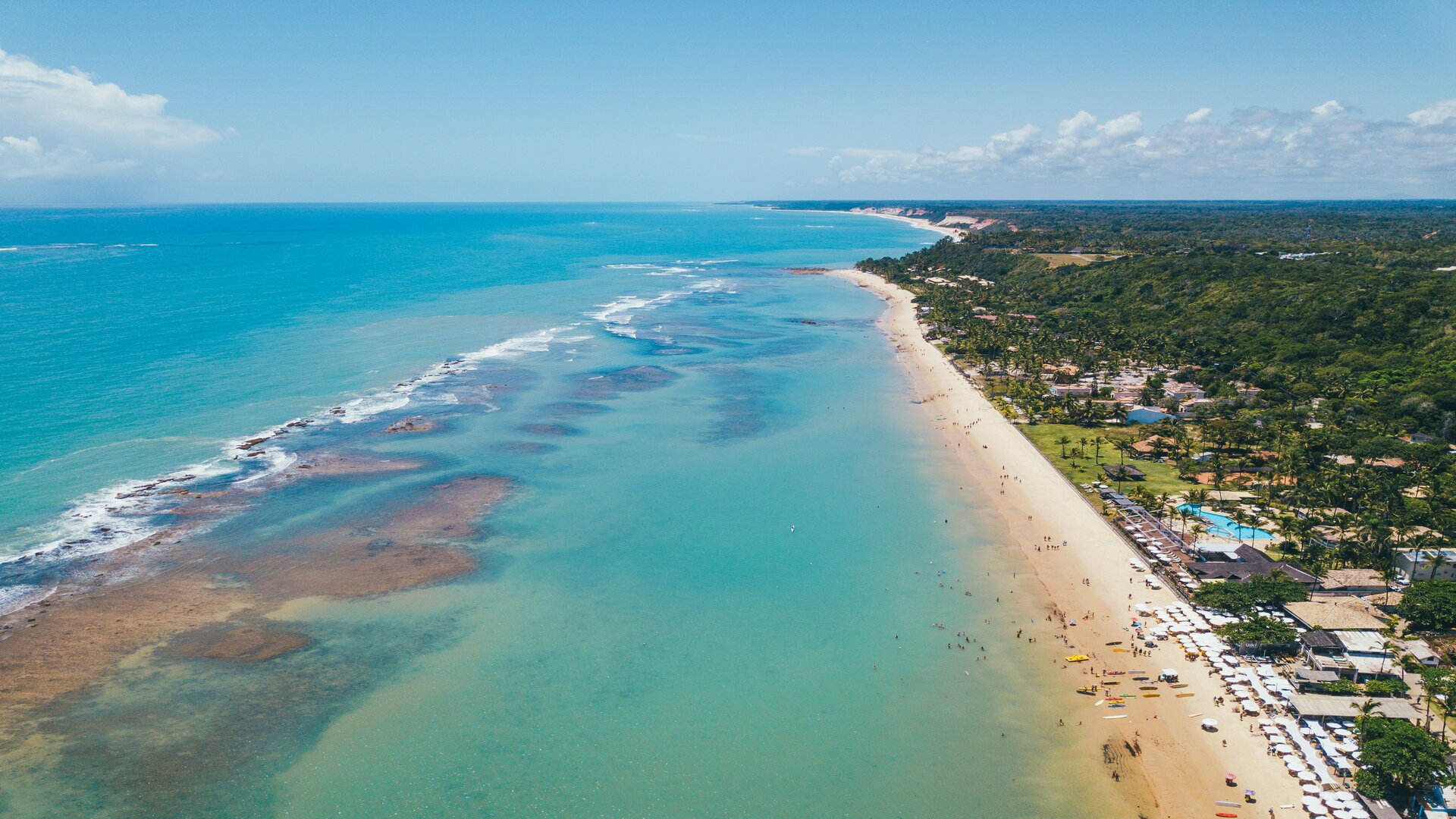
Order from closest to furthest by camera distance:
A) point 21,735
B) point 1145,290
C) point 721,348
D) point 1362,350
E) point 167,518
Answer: point 21,735 → point 167,518 → point 1362,350 → point 721,348 → point 1145,290

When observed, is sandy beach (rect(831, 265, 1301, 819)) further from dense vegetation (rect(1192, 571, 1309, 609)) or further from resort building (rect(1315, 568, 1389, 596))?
resort building (rect(1315, 568, 1389, 596))

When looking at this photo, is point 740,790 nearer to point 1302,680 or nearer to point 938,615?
point 938,615

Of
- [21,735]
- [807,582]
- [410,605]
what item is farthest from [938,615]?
[21,735]

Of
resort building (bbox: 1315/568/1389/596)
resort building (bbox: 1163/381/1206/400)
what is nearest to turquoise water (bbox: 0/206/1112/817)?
resort building (bbox: 1315/568/1389/596)

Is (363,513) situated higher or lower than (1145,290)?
lower

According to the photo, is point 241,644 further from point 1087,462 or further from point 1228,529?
point 1087,462

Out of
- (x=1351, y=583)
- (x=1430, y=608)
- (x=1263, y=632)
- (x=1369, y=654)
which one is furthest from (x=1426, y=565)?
(x=1263, y=632)

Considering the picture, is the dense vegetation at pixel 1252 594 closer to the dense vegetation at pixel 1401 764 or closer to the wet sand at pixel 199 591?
the dense vegetation at pixel 1401 764
